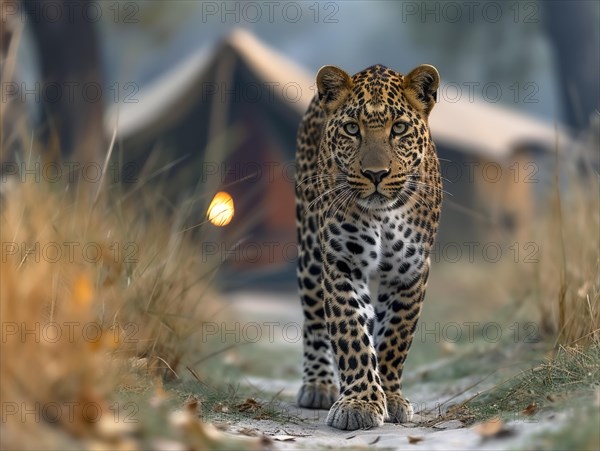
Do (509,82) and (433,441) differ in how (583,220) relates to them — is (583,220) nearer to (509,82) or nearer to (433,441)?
(433,441)

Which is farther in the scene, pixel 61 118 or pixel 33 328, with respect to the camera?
pixel 61 118

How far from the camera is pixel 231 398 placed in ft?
16.5

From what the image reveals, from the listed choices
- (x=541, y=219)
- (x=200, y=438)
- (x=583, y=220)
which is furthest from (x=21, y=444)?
(x=541, y=219)

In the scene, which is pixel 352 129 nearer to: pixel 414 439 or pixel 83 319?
pixel 414 439

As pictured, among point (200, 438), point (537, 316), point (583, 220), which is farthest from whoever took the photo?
point (537, 316)

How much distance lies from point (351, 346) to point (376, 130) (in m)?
1.01

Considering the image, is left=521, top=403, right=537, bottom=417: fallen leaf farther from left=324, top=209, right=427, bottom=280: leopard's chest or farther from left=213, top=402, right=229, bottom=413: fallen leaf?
left=213, top=402, right=229, bottom=413: fallen leaf

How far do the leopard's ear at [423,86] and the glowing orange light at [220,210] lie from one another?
1066mm

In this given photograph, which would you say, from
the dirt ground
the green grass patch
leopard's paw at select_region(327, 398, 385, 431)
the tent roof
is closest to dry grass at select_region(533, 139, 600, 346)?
the green grass patch

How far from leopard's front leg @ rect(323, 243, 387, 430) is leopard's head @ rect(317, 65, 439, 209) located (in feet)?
1.31

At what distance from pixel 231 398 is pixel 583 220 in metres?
2.74

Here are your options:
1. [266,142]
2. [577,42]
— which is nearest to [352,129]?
[266,142]

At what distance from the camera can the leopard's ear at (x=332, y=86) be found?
4887mm

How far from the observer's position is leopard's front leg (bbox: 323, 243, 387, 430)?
4.37 m
